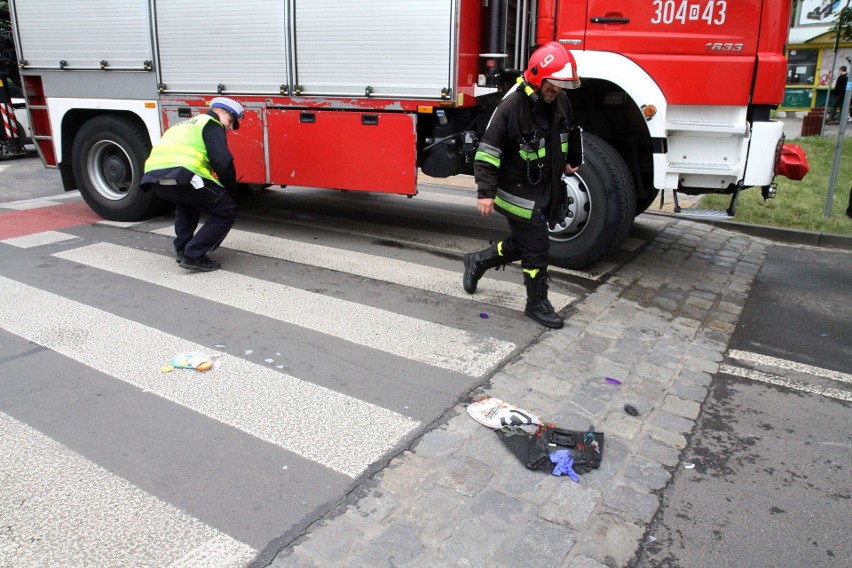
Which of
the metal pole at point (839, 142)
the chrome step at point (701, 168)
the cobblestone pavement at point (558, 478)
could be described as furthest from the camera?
the metal pole at point (839, 142)

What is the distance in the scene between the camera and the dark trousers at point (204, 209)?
19.0ft

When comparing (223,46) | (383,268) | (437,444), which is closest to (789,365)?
(437,444)

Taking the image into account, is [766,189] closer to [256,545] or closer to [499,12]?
[499,12]

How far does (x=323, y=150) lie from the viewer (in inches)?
262

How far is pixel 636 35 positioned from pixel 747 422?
132 inches

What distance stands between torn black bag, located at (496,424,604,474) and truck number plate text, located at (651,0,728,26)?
371 centimetres

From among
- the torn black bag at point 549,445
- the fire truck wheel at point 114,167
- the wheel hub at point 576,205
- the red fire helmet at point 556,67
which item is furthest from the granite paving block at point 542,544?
the fire truck wheel at point 114,167

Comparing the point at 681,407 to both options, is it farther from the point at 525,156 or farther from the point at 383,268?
the point at 383,268

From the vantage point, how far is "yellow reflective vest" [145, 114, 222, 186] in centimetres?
569

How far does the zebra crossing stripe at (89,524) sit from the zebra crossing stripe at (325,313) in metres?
1.84

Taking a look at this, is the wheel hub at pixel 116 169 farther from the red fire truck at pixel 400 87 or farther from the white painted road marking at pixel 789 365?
the white painted road marking at pixel 789 365

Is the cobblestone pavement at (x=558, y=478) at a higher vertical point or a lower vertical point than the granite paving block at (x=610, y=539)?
higher

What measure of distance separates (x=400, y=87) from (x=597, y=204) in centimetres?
211

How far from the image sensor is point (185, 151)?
225 inches
